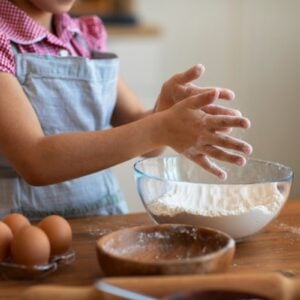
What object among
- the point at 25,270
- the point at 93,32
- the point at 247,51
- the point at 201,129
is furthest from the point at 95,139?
the point at 247,51

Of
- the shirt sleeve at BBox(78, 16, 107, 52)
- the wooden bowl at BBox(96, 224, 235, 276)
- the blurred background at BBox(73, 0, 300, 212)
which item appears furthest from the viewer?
the blurred background at BBox(73, 0, 300, 212)

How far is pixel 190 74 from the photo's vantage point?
1.11 meters

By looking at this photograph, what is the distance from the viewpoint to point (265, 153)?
2758 mm

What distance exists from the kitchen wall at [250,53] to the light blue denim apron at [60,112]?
1.37 meters

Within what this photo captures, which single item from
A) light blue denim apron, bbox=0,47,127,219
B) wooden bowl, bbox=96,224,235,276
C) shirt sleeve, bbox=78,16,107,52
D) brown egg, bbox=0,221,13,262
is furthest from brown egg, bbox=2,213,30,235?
shirt sleeve, bbox=78,16,107,52

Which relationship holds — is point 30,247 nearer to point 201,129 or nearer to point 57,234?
point 57,234

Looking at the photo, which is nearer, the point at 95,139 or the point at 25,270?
the point at 25,270

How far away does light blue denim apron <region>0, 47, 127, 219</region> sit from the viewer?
124 centimetres

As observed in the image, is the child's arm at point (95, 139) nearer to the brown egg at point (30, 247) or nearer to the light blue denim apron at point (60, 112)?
the light blue denim apron at point (60, 112)

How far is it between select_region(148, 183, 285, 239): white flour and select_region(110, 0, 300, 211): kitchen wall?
5.50ft

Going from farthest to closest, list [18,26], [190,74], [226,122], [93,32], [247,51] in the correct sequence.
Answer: [247,51]
[93,32]
[18,26]
[190,74]
[226,122]

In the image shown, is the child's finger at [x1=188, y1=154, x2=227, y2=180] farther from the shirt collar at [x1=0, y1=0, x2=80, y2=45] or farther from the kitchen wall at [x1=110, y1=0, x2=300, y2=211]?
the kitchen wall at [x1=110, y1=0, x2=300, y2=211]

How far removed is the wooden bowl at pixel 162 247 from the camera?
775 mm

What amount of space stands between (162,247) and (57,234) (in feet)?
0.43
